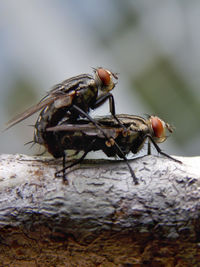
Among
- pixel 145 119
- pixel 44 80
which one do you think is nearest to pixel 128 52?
pixel 44 80

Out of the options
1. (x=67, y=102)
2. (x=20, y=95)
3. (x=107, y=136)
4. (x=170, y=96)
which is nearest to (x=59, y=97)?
(x=67, y=102)

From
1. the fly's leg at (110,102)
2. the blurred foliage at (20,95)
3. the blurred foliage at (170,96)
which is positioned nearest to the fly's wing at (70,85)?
the fly's leg at (110,102)

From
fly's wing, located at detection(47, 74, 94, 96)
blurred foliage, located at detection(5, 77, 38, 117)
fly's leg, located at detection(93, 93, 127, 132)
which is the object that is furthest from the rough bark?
blurred foliage, located at detection(5, 77, 38, 117)

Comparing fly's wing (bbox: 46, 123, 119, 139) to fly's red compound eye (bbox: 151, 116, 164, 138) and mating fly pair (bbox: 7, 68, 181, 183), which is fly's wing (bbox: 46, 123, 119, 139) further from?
fly's red compound eye (bbox: 151, 116, 164, 138)

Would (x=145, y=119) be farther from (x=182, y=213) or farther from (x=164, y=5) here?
(x=164, y=5)

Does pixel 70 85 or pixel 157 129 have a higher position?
pixel 70 85

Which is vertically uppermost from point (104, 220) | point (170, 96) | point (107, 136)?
point (107, 136)

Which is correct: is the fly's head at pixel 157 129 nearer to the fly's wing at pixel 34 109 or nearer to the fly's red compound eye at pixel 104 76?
the fly's red compound eye at pixel 104 76

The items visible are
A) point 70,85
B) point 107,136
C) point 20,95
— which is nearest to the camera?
point 107,136

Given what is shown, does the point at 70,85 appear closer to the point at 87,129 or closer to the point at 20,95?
the point at 87,129
